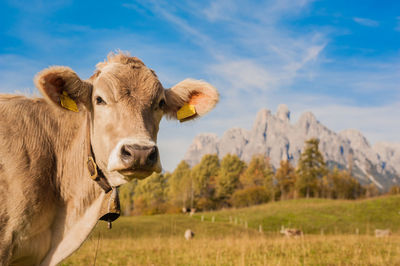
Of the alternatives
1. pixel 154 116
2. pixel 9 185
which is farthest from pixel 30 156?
pixel 154 116

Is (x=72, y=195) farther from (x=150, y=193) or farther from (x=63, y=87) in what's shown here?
(x=150, y=193)

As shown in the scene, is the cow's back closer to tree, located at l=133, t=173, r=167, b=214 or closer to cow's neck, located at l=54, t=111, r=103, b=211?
cow's neck, located at l=54, t=111, r=103, b=211

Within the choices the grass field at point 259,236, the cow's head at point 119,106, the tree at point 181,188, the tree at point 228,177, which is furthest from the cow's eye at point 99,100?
the tree at point 228,177

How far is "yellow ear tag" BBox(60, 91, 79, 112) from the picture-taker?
3.98 m

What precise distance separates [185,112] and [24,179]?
2248 millimetres

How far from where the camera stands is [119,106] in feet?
12.2

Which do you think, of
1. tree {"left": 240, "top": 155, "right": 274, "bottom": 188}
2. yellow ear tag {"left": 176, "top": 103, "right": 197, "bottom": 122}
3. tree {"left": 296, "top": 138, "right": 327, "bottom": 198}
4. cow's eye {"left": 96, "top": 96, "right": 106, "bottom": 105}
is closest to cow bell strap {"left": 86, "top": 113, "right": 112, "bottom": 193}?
cow's eye {"left": 96, "top": 96, "right": 106, "bottom": 105}

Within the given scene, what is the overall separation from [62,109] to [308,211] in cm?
4684

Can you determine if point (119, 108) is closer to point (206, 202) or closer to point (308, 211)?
point (308, 211)

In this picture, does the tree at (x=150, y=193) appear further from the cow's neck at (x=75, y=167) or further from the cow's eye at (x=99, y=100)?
the cow's eye at (x=99, y=100)

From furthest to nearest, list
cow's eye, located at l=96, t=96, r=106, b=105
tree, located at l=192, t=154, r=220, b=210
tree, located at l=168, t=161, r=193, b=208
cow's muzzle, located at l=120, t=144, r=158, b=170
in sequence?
tree, located at l=192, t=154, r=220, b=210 < tree, located at l=168, t=161, r=193, b=208 < cow's eye, located at l=96, t=96, r=106, b=105 < cow's muzzle, located at l=120, t=144, r=158, b=170

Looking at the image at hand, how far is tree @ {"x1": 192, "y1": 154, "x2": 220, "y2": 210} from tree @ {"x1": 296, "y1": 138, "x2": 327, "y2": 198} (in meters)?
19.6

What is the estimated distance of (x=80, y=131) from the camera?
4.35m

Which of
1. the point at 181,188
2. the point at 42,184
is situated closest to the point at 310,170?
the point at 181,188
